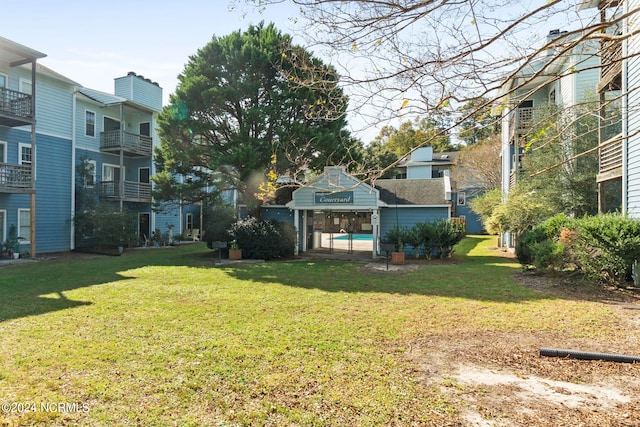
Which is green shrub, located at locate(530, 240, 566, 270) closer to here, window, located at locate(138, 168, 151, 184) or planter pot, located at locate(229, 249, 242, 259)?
planter pot, located at locate(229, 249, 242, 259)

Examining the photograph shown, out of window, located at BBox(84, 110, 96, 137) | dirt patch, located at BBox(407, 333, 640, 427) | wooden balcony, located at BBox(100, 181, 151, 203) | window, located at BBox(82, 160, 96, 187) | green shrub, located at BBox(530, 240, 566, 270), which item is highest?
window, located at BBox(84, 110, 96, 137)

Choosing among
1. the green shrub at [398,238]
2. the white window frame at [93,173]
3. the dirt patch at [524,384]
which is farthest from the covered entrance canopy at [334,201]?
the dirt patch at [524,384]

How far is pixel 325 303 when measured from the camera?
26.1ft

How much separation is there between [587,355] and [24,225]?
21061mm

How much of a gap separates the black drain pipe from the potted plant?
43.4 ft

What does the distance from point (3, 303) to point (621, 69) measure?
55.8 ft

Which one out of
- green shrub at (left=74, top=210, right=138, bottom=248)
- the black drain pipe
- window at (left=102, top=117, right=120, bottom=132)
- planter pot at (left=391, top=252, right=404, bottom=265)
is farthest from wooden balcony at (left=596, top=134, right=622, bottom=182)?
window at (left=102, top=117, right=120, bottom=132)

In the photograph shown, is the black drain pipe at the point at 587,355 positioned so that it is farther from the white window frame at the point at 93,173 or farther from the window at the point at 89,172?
the white window frame at the point at 93,173

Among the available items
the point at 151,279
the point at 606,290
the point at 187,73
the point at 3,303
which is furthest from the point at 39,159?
the point at 606,290

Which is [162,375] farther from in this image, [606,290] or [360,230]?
[360,230]

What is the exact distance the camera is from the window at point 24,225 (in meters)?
16.8

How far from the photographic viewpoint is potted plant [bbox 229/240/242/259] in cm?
1639

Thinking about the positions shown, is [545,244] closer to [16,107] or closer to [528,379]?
[528,379]

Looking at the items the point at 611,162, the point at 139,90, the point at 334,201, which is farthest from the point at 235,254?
the point at 611,162
